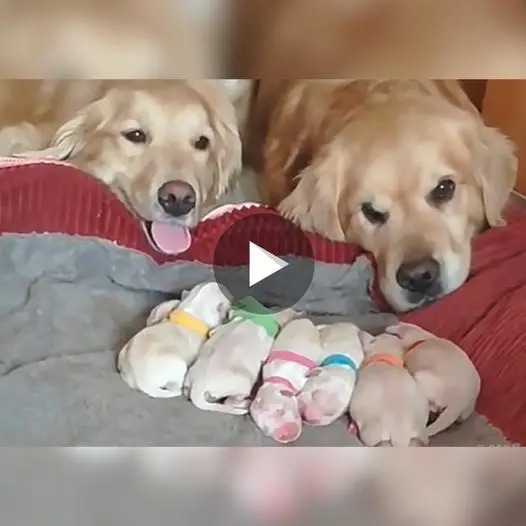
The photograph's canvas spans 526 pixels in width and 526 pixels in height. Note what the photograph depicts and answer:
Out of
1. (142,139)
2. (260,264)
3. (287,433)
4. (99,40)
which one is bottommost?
(287,433)

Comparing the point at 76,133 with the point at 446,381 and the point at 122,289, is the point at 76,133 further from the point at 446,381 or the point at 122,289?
the point at 446,381

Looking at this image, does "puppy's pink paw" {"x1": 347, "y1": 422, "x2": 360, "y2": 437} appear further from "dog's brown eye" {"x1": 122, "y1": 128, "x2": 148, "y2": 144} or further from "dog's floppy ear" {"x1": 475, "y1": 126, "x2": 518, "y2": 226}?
"dog's brown eye" {"x1": 122, "y1": 128, "x2": 148, "y2": 144}

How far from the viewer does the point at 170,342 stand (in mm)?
1020

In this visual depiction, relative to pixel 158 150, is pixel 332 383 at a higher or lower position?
lower

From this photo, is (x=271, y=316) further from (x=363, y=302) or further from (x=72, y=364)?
(x=72, y=364)

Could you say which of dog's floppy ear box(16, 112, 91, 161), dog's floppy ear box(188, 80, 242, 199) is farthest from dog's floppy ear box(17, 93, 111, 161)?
dog's floppy ear box(188, 80, 242, 199)

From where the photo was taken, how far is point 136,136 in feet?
3.41

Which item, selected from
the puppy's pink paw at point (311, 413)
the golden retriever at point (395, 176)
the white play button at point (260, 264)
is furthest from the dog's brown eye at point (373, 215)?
the puppy's pink paw at point (311, 413)

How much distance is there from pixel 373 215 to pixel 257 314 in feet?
0.54

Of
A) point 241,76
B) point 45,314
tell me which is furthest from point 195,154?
point 45,314

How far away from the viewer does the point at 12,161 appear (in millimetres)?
1054

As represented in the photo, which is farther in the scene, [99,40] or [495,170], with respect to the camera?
[495,170]

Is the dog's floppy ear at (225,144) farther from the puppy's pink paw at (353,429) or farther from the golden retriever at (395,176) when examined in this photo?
the puppy's pink paw at (353,429)
